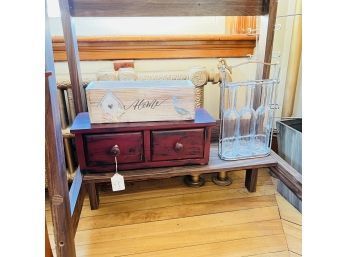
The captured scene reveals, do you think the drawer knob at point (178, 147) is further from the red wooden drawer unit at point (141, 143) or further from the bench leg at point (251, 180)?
the bench leg at point (251, 180)

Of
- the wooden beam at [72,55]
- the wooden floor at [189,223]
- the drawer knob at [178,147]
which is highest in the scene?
the wooden beam at [72,55]

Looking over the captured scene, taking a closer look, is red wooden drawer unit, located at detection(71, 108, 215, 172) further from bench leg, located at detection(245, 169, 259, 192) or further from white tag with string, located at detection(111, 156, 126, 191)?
bench leg, located at detection(245, 169, 259, 192)

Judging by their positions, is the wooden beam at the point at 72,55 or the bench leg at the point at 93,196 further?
the bench leg at the point at 93,196

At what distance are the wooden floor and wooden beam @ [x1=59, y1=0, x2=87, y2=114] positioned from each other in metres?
0.44

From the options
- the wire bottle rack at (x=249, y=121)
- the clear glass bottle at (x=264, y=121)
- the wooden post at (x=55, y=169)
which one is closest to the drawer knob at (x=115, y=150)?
the wooden post at (x=55, y=169)

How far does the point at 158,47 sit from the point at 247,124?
50cm

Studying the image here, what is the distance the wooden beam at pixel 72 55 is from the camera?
32.6 inches

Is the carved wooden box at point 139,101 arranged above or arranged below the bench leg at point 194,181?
above

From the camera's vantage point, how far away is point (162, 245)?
84 centimetres

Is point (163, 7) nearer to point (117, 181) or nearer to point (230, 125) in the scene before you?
point (230, 125)

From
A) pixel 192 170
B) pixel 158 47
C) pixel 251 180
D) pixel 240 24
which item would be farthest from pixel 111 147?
pixel 240 24

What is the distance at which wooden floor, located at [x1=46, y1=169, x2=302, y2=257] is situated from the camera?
0.82 metres

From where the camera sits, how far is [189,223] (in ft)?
3.08
